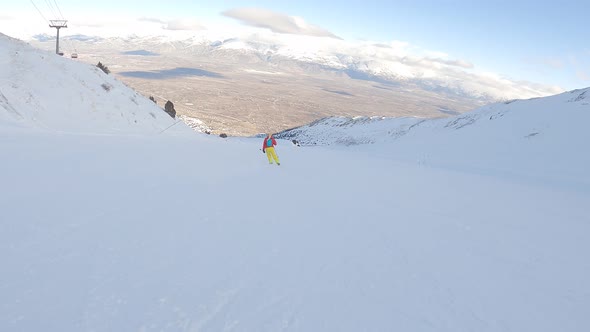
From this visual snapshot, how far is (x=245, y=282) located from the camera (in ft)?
15.0

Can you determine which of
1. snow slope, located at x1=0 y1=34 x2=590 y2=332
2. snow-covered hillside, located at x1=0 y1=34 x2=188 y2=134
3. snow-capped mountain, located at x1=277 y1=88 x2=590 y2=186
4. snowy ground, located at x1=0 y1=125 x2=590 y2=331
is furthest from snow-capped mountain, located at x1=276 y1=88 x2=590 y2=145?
snow-covered hillside, located at x1=0 y1=34 x2=188 y2=134

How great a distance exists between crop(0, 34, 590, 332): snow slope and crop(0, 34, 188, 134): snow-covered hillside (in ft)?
40.0

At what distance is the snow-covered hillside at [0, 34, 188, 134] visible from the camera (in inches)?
863

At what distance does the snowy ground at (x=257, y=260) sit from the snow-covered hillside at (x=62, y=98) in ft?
47.7

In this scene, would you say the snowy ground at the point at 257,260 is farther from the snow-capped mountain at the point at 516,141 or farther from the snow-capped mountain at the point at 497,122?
the snow-capped mountain at the point at 497,122

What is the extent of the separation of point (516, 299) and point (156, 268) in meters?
4.98

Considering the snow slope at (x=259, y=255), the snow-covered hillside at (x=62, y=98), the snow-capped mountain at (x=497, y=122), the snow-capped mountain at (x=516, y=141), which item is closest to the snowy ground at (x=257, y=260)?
the snow slope at (x=259, y=255)

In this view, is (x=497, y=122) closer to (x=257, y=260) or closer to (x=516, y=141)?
(x=516, y=141)

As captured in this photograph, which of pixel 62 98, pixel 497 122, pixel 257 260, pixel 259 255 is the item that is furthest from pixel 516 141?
pixel 62 98

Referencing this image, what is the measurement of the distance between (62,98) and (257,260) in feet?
90.8

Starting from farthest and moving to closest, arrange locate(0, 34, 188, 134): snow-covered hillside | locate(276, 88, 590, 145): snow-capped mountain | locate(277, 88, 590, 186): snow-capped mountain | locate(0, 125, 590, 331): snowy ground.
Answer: locate(276, 88, 590, 145): snow-capped mountain < locate(277, 88, 590, 186): snow-capped mountain < locate(0, 34, 188, 134): snow-covered hillside < locate(0, 125, 590, 331): snowy ground

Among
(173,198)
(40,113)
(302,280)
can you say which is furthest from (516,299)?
(40,113)

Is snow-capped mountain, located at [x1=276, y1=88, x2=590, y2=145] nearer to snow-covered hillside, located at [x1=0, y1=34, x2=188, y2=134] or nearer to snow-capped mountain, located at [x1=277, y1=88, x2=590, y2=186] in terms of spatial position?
snow-capped mountain, located at [x1=277, y1=88, x2=590, y2=186]

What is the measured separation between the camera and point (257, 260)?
527 cm
